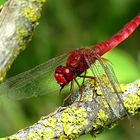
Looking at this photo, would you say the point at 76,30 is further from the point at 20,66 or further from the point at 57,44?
the point at 20,66

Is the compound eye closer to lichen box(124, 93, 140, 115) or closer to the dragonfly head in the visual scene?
the dragonfly head

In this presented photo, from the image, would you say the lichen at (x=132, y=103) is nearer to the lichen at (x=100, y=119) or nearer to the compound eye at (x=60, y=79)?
the lichen at (x=100, y=119)

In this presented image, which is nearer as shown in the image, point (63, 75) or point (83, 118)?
point (83, 118)

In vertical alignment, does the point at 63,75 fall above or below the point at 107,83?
above

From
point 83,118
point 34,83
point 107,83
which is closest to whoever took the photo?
point 83,118

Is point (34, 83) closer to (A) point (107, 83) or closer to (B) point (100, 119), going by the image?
(A) point (107, 83)

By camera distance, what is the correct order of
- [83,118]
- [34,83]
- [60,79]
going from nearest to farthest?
[83,118] < [60,79] < [34,83]

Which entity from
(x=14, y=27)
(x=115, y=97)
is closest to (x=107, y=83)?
(x=115, y=97)

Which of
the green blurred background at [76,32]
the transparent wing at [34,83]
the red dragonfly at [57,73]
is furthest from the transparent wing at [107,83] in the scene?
the green blurred background at [76,32]
